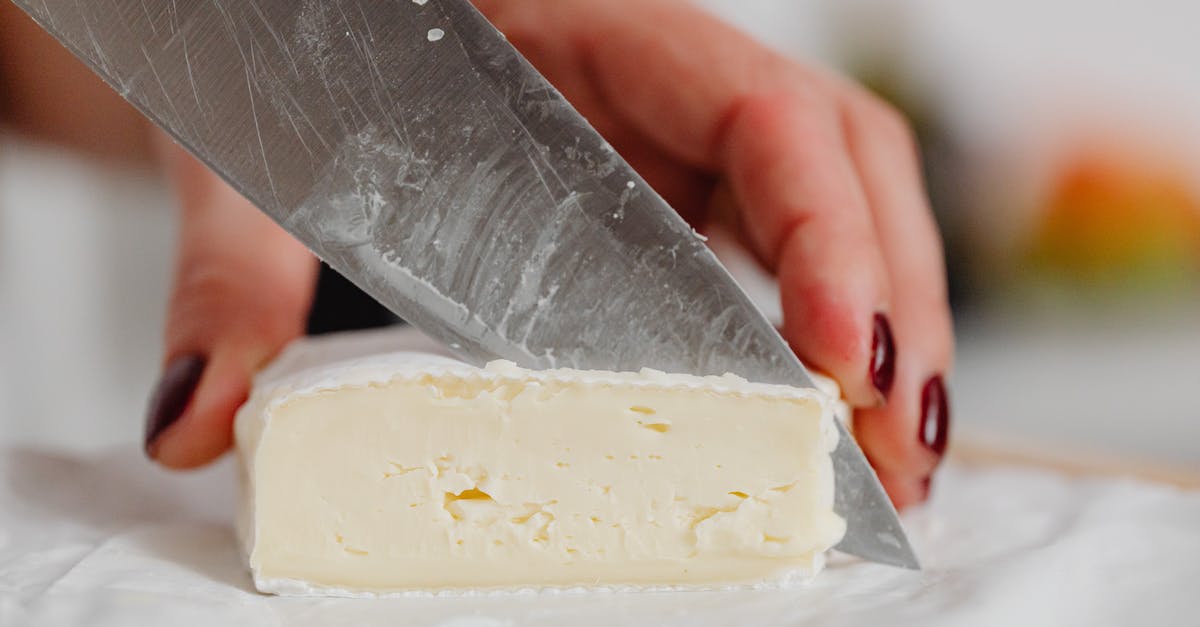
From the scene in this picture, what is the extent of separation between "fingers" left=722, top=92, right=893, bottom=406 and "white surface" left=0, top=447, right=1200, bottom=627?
0.20 meters

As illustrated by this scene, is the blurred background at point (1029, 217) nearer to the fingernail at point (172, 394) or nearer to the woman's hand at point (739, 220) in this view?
the woman's hand at point (739, 220)

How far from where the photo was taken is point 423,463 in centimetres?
93

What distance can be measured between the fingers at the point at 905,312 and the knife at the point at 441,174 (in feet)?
0.75

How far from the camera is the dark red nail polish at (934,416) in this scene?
4.05 ft

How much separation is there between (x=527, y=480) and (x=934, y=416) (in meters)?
0.55

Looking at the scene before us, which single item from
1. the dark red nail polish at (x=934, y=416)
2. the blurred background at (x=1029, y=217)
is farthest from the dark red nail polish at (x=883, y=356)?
the blurred background at (x=1029, y=217)

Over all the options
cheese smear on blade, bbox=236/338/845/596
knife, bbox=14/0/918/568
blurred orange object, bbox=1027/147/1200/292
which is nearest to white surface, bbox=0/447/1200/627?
cheese smear on blade, bbox=236/338/845/596

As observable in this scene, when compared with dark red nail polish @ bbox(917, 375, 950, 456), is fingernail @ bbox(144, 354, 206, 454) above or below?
below

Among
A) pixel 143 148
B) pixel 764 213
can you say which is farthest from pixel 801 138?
pixel 143 148

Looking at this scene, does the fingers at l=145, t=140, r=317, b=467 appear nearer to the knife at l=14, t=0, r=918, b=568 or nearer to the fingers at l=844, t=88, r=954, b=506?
the knife at l=14, t=0, r=918, b=568

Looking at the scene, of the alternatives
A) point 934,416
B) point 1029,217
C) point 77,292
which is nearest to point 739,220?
point 934,416

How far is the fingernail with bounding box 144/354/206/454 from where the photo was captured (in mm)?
1273

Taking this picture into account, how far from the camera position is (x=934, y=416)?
1.26 meters

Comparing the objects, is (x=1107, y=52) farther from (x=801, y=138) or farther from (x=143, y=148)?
(x=143, y=148)
